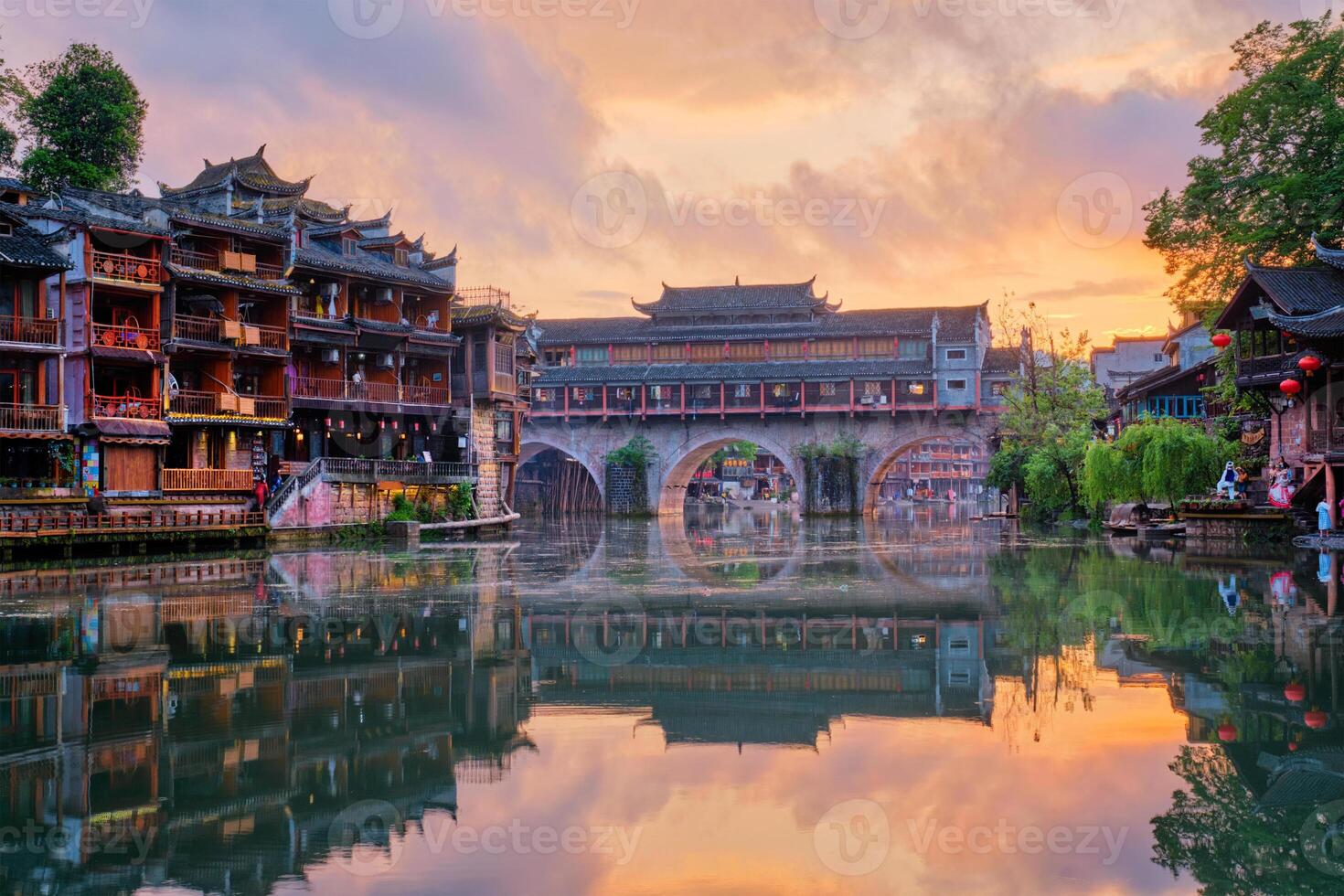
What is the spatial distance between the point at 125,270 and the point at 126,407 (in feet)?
12.6

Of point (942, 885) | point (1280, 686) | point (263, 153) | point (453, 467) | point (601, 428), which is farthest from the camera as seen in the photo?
point (601, 428)

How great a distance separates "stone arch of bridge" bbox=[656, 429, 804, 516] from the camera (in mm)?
69812

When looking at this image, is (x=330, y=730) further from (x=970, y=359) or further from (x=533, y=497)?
(x=533, y=497)

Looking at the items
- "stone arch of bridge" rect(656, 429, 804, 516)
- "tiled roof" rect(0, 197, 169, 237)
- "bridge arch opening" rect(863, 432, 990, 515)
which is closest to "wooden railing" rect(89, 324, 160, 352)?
"tiled roof" rect(0, 197, 169, 237)

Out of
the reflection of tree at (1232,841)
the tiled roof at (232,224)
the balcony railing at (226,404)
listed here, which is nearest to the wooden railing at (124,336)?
the balcony railing at (226,404)

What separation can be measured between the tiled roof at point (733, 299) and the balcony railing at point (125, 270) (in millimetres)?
40004

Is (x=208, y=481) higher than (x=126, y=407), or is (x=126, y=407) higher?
(x=126, y=407)

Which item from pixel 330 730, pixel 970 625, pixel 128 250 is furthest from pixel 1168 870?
pixel 128 250

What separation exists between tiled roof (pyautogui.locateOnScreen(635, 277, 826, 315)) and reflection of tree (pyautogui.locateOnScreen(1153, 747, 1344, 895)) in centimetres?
6376

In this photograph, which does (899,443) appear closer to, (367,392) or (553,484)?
(553,484)

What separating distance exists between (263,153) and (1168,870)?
49.0 m

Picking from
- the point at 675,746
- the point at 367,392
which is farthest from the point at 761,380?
the point at 675,746

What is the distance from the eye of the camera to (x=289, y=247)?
4172 centimetres

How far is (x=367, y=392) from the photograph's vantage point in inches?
1753
